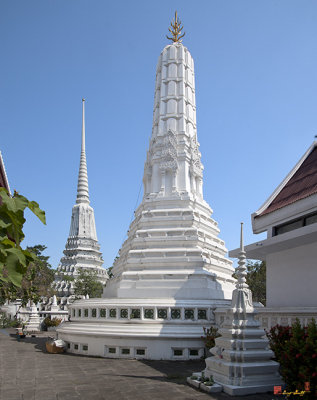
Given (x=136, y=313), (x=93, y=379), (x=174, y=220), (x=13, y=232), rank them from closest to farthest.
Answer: (x=13, y=232)
(x=93, y=379)
(x=136, y=313)
(x=174, y=220)

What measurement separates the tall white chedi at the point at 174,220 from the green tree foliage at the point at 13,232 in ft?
51.8

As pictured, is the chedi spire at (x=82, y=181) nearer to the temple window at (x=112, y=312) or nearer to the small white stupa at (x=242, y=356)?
the temple window at (x=112, y=312)

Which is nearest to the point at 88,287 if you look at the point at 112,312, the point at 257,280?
the point at 257,280

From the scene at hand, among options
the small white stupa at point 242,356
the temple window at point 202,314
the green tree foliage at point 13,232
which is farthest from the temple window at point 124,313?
the green tree foliage at point 13,232

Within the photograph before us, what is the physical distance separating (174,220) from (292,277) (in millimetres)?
8129

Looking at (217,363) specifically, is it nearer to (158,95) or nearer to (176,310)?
(176,310)

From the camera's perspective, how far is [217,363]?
11156 millimetres

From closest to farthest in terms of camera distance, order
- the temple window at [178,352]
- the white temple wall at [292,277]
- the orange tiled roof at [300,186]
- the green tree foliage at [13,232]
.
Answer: the green tree foliage at [13,232] → the white temple wall at [292,277] → the orange tiled roof at [300,186] → the temple window at [178,352]

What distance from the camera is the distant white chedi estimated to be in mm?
16938

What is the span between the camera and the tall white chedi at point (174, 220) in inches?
778

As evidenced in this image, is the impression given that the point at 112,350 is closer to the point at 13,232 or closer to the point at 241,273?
the point at 241,273

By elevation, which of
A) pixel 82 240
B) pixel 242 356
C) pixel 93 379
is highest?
pixel 82 240

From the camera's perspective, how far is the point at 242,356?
10.6m

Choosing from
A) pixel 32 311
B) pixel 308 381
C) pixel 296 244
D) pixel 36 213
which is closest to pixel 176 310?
pixel 296 244
